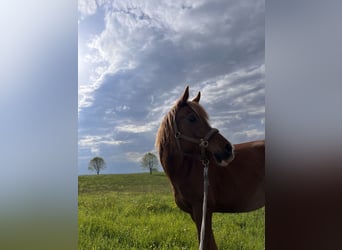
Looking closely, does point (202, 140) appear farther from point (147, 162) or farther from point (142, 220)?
point (142, 220)

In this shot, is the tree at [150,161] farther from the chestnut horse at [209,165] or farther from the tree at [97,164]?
the tree at [97,164]

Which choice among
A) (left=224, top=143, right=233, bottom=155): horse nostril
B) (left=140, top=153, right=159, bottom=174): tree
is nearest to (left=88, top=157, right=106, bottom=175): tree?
(left=140, top=153, right=159, bottom=174): tree

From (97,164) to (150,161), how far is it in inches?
15.6

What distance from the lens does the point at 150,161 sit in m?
1.94

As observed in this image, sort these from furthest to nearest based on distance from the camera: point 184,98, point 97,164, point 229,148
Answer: point 97,164, point 184,98, point 229,148

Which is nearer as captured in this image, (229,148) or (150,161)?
(229,148)

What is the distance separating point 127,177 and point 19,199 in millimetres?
1003

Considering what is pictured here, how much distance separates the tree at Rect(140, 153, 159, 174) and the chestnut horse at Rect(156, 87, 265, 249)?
0.07 m

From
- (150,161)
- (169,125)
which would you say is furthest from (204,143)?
(150,161)

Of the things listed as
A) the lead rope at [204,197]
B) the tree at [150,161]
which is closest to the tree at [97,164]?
the tree at [150,161]

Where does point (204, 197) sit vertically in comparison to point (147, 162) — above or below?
below

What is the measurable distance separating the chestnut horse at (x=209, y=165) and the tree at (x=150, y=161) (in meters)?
0.07

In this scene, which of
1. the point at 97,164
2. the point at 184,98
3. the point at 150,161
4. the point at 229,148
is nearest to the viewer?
A: the point at 229,148

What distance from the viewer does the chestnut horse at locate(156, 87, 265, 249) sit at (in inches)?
65.9
